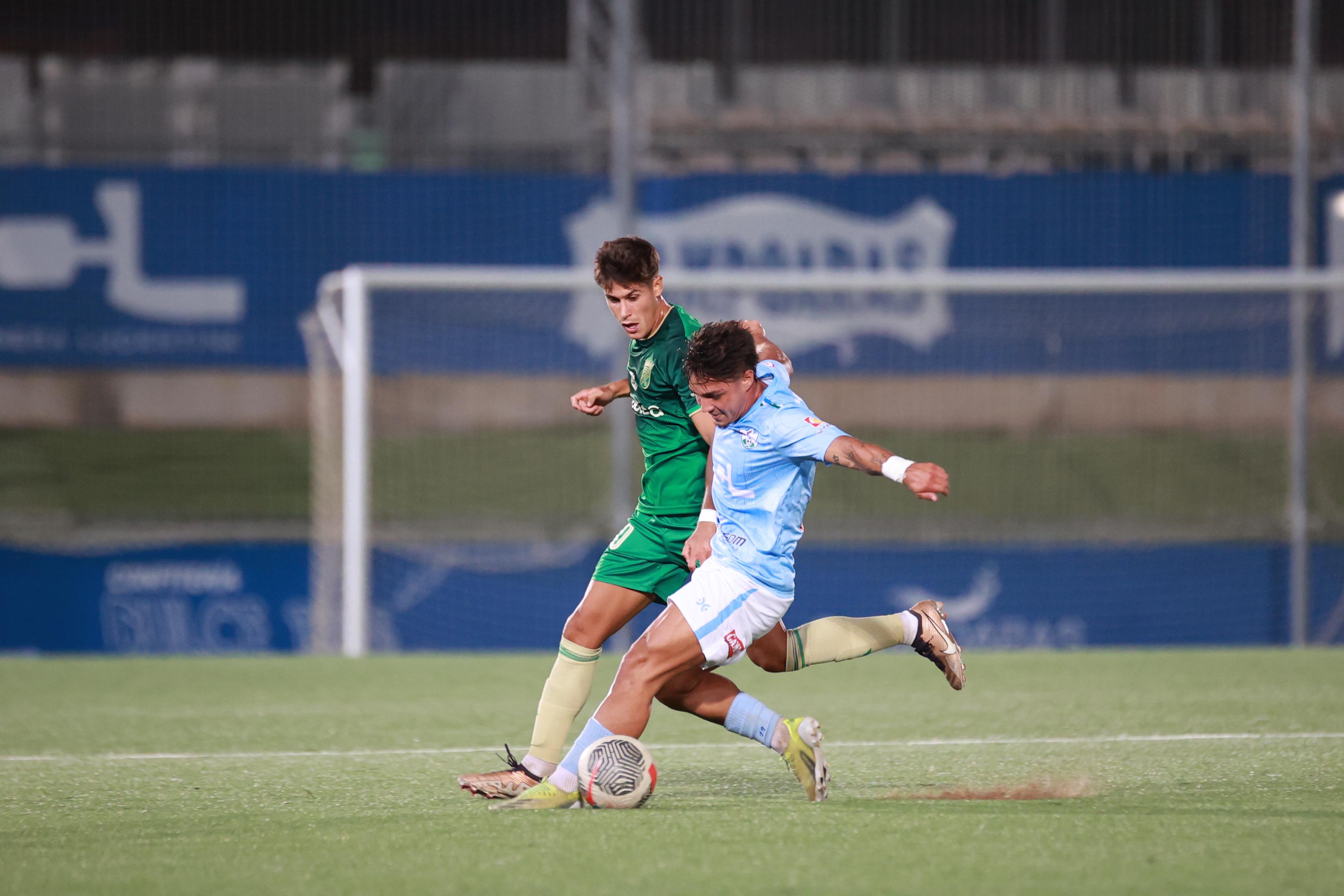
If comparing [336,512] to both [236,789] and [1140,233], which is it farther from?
[1140,233]

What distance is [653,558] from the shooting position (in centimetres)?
435

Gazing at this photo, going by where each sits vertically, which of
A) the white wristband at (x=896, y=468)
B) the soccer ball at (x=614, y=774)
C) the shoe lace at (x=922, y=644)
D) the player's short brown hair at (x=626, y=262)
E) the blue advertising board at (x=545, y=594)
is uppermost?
the player's short brown hair at (x=626, y=262)

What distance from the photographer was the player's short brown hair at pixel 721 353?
3.88 metres

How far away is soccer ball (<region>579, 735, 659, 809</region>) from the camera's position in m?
3.96

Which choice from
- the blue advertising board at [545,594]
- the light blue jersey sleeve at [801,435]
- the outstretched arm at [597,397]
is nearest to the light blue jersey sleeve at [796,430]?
the light blue jersey sleeve at [801,435]

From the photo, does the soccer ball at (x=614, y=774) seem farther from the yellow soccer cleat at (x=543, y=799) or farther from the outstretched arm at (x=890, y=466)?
the outstretched arm at (x=890, y=466)

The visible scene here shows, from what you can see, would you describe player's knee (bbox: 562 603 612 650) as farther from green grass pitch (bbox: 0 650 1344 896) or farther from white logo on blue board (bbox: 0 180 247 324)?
white logo on blue board (bbox: 0 180 247 324)

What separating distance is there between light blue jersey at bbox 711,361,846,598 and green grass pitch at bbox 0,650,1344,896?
65 centimetres

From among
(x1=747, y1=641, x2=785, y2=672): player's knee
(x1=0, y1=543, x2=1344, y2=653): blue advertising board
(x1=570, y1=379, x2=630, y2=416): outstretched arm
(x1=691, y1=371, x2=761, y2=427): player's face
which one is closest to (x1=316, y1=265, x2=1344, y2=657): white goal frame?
(x1=0, y1=543, x2=1344, y2=653): blue advertising board

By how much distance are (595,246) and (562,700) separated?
8.65 meters

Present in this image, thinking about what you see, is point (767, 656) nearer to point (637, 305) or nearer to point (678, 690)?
point (678, 690)

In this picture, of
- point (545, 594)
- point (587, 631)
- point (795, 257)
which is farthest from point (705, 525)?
point (795, 257)

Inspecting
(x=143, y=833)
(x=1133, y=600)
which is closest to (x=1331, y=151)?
(x=1133, y=600)

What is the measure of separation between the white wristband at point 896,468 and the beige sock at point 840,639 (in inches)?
33.6
